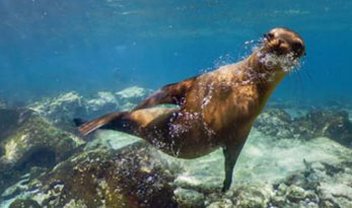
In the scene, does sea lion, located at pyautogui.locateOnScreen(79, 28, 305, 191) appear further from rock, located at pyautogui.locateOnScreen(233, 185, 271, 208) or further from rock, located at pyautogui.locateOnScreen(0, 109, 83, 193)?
rock, located at pyautogui.locateOnScreen(0, 109, 83, 193)

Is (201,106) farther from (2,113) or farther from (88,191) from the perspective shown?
(2,113)

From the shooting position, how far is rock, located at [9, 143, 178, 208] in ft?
18.6

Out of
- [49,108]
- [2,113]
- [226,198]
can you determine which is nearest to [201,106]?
[226,198]

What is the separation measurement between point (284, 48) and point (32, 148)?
9.86 m

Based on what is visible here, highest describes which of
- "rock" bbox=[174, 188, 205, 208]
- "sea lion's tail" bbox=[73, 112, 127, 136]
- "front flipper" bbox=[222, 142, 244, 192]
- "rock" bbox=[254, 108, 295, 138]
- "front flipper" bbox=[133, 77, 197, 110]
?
"front flipper" bbox=[133, 77, 197, 110]

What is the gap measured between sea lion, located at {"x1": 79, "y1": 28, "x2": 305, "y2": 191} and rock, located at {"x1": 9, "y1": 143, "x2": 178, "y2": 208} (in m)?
0.80

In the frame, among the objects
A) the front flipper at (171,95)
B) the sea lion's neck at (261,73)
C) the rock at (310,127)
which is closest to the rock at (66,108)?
the rock at (310,127)

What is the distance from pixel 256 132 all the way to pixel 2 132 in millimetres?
8814

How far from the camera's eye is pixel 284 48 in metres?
4.08

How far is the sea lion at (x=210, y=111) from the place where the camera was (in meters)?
4.54

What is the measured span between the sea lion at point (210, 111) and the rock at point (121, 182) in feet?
2.62

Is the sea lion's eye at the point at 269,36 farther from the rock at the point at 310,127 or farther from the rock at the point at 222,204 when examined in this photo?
the rock at the point at 310,127

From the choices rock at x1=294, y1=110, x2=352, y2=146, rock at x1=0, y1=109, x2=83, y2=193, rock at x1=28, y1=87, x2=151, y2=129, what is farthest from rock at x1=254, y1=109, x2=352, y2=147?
rock at x1=28, y1=87, x2=151, y2=129

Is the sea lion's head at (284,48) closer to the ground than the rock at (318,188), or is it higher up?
higher up
